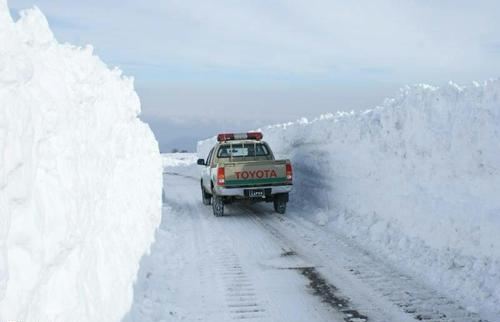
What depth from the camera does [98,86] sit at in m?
6.74

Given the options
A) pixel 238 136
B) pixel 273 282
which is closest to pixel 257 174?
pixel 238 136

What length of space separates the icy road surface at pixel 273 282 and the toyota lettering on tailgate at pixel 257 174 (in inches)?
92.4

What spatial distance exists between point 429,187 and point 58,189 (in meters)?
7.71

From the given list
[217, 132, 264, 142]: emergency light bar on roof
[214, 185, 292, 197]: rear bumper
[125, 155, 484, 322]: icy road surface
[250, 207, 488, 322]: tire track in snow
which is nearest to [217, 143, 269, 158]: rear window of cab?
[217, 132, 264, 142]: emergency light bar on roof

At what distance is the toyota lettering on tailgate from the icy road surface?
2.35 metres

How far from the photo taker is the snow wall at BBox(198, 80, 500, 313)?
7770 millimetres

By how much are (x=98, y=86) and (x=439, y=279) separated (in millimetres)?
5571

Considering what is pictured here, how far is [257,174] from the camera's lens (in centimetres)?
1405

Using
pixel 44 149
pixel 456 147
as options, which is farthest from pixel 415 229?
pixel 44 149

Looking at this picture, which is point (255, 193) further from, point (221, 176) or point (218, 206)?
point (218, 206)

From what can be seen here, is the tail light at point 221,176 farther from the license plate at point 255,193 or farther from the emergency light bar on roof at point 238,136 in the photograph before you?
the emergency light bar on roof at point 238,136

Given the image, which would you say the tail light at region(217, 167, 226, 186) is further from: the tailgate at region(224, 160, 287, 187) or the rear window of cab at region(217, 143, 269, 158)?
the rear window of cab at region(217, 143, 269, 158)

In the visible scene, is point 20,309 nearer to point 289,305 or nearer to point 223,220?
point 289,305

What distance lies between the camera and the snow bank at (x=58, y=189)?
3096mm
